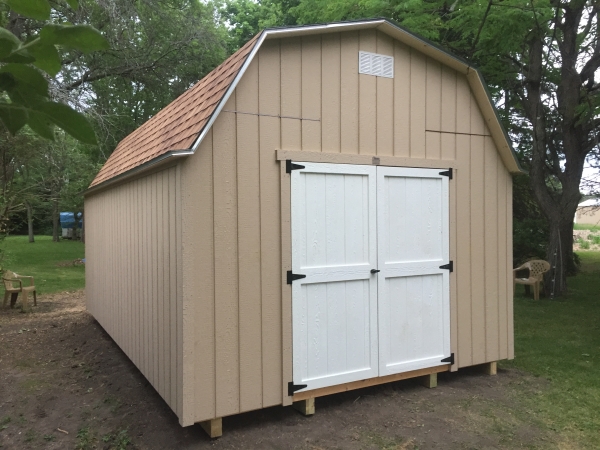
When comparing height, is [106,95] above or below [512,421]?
above

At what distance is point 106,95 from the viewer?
1561 cm

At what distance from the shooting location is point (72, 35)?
548 mm

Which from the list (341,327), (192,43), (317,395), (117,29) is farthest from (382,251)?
(192,43)

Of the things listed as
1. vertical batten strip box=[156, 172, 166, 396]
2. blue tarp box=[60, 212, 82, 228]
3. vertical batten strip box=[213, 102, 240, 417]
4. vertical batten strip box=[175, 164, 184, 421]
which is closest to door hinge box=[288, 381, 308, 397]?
vertical batten strip box=[213, 102, 240, 417]

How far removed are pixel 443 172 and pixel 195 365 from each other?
10.6 ft

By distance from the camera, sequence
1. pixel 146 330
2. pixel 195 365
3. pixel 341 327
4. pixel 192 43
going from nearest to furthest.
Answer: pixel 195 365 → pixel 341 327 → pixel 146 330 → pixel 192 43

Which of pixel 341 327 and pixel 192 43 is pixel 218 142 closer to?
pixel 341 327

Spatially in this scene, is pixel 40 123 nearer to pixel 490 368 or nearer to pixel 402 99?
pixel 402 99

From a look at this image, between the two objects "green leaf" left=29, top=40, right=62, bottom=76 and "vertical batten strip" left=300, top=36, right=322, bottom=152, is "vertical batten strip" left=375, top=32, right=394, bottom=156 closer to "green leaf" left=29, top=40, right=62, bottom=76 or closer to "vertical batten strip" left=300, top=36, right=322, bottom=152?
"vertical batten strip" left=300, top=36, right=322, bottom=152

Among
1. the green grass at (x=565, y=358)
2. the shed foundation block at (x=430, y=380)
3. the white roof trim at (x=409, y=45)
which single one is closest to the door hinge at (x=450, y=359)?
the shed foundation block at (x=430, y=380)

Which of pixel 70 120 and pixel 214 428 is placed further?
pixel 214 428

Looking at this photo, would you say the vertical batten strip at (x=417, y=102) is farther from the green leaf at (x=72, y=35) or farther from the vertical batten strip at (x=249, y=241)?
the green leaf at (x=72, y=35)

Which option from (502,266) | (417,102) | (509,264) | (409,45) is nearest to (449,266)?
(502,266)

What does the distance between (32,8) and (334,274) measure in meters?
4.24
